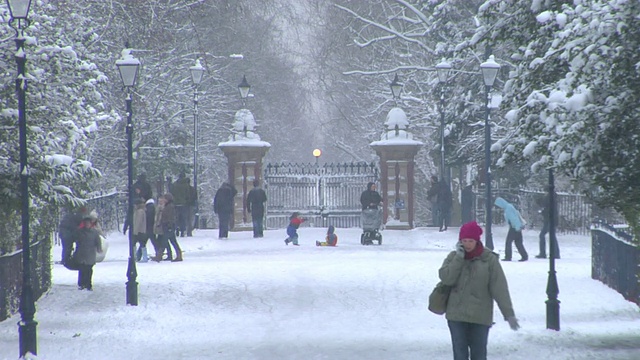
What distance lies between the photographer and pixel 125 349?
12.3 metres

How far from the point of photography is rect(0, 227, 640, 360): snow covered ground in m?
12.2

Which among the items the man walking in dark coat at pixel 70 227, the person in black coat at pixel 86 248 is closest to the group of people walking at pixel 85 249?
the person in black coat at pixel 86 248

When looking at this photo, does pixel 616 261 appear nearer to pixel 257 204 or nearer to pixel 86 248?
pixel 86 248

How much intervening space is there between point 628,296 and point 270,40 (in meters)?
44.9

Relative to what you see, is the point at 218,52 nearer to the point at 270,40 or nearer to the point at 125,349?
the point at 270,40

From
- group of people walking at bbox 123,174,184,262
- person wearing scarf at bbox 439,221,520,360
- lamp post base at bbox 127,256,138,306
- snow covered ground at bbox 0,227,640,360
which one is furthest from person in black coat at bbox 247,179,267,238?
person wearing scarf at bbox 439,221,520,360

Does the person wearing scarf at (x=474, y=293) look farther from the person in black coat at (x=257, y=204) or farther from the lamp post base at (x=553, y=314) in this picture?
the person in black coat at (x=257, y=204)

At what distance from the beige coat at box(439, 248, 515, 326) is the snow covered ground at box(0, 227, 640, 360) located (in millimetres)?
2830

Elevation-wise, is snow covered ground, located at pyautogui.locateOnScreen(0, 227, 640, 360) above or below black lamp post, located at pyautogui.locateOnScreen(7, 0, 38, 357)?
below

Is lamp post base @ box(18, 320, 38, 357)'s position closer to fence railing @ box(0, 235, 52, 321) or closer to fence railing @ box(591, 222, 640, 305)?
fence railing @ box(0, 235, 52, 321)

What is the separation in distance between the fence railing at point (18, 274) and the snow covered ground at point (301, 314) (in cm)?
23

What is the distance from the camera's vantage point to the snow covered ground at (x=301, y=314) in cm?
1217

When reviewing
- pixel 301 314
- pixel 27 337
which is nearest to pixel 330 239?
pixel 301 314

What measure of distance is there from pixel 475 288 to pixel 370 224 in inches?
715
